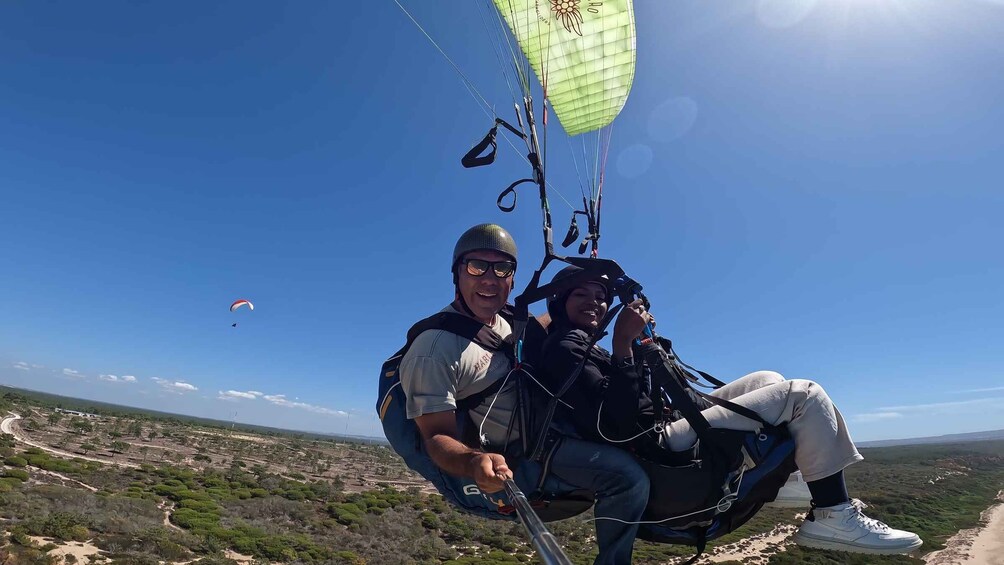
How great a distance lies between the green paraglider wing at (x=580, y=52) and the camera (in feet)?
16.7

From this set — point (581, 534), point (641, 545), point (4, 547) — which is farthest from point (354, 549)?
point (641, 545)

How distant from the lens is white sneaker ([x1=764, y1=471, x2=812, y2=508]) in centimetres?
257

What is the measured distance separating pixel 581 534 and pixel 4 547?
3435 cm

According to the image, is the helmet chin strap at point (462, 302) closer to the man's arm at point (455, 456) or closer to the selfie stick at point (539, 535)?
the man's arm at point (455, 456)

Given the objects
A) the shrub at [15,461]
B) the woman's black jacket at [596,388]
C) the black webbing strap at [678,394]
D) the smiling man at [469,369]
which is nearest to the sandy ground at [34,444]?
the shrub at [15,461]

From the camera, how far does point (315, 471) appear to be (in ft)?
169

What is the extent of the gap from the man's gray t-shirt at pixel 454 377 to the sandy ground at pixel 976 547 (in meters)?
52.4

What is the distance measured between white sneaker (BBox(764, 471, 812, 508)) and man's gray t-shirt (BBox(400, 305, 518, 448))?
1589 mm

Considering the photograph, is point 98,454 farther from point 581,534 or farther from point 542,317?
point 542,317

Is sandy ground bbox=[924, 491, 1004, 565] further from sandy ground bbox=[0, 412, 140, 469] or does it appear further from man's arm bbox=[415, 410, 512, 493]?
sandy ground bbox=[0, 412, 140, 469]

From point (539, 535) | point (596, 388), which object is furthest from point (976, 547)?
point (539, 535)

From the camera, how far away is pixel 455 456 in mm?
2043

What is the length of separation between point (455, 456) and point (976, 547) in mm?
62564

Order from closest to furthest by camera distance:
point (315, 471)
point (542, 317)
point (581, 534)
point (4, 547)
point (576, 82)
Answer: point (542, 317)
point (576, 82)
point (4, 547)
point (581, 534)
point (315, 471)
